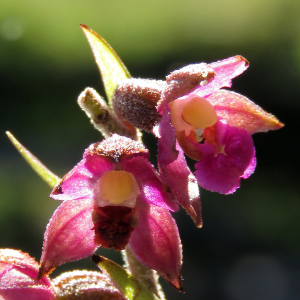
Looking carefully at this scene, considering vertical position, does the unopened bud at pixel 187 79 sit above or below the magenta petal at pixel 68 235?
above

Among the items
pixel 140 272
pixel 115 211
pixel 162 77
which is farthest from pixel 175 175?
pixel 162 77

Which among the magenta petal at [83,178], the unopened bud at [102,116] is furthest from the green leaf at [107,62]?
the magenta petal at [83,178]

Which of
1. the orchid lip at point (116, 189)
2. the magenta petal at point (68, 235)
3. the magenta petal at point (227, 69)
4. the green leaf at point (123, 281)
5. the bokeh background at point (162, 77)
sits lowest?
the bokeh background at point (162, 77)

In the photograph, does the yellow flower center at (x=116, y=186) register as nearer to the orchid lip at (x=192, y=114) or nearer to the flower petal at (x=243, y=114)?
the orchid lip at (x=192, y=114)

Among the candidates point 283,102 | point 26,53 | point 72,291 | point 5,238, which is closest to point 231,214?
point 283,102

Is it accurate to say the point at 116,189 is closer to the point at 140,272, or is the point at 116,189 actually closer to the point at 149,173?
the point at 149,173

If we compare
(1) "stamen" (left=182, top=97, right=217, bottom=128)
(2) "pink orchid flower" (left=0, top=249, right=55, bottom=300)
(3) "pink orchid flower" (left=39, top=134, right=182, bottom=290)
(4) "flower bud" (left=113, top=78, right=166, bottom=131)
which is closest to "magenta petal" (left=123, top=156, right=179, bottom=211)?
(3) "pink orchid flower" (left=39, top=134, right=182, bottom=290)

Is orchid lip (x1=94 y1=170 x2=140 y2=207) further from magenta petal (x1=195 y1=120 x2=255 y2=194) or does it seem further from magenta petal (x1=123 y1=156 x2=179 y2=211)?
magenta petal (x1=195 y1=120 x2=255 y2=194)
